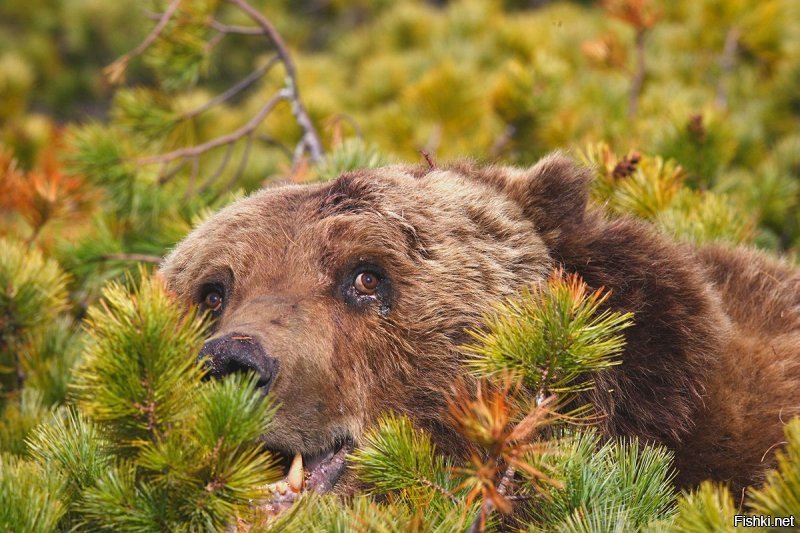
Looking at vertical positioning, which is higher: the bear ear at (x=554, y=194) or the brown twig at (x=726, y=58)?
the bear ear at (x=554, y=194)

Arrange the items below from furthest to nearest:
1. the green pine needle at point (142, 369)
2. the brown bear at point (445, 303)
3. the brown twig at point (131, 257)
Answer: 1. the brown twig at point (131, 257)
2. the brown bear at point (445, 303)
3. the green pine needle at point (142, 369)

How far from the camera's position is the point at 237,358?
2596mm

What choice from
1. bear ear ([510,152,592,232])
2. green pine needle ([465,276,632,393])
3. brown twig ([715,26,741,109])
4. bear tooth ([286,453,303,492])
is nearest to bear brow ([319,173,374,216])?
bear ear ([510,152,592,232])

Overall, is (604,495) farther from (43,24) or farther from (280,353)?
(43,24)

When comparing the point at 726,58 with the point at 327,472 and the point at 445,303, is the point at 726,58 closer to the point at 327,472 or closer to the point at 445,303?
the point at 445,303

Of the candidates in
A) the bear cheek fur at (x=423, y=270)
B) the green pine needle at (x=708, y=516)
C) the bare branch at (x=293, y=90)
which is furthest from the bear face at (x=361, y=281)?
the bare branch at (x=293, y=90)

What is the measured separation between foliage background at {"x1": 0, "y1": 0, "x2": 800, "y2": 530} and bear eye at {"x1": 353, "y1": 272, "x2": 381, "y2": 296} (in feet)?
2.73

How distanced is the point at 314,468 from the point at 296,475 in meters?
0.12

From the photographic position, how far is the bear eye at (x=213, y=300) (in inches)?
130

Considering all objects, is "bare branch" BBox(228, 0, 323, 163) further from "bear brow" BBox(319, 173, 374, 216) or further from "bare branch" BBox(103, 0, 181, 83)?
"bear brow" BBox(319, 173, 374, 216)

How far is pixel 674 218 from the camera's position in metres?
3.99

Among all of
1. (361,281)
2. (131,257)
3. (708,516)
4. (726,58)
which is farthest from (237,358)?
(726,58)

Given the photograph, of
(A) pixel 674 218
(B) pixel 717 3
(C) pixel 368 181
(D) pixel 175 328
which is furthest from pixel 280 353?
(B) pixel 717 3

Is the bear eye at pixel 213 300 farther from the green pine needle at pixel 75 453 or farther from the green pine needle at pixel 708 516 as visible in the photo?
the green pine needle at pixel 708 516
